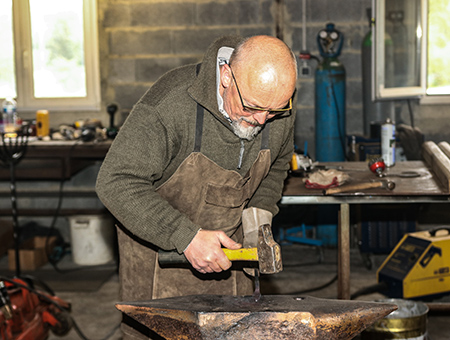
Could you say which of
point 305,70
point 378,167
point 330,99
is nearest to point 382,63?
point 330,99

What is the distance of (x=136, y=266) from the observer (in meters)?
2.44

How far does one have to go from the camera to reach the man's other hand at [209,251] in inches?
76.8

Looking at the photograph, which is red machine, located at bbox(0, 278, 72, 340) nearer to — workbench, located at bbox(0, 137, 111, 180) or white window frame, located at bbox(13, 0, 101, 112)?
workbench, located at bbox(0, 137, 111, 180)

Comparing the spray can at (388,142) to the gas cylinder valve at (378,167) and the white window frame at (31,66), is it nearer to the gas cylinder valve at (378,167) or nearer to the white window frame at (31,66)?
the gas cylinder valve at (378,167)

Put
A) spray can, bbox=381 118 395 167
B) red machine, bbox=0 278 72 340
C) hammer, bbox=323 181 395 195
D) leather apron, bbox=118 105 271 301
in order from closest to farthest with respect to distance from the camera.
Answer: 1. leather apron, bbox=118 105 271 301
2. red machine, bbox=0 278 72 340
3. hammer, bbox=323 181 395 195
4. spray can, bbox=381 118 395 167

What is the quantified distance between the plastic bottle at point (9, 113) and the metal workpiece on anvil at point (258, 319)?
3.63 m

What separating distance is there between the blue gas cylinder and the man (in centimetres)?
266

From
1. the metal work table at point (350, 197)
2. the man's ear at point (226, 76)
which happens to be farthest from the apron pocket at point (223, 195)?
the metal work table at point (350, 197)

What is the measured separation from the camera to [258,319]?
1764 millimetres

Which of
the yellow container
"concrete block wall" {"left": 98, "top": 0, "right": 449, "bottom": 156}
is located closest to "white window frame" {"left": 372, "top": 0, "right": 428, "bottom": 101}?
"concrete block wall" {"left": 98, "top": 0, "right": 449, "bottom": 156}

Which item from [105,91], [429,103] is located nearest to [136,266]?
[105,91]

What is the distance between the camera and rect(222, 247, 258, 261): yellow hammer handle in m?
1.94

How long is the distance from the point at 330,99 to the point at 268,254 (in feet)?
10.9

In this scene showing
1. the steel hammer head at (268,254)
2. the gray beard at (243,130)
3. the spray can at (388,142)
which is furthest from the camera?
the spray can at (388,142)
